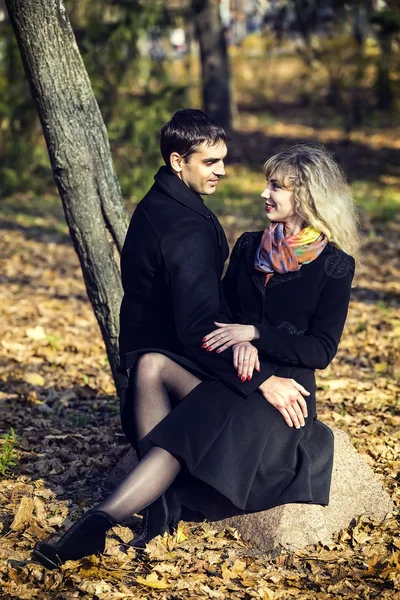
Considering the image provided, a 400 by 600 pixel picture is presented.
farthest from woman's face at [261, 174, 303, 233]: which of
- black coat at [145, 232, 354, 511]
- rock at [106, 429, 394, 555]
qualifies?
rock at [106, 429, 394, 555]

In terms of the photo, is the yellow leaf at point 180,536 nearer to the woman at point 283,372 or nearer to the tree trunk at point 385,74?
the woman at point 283,372

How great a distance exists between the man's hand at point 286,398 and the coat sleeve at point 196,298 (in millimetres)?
44

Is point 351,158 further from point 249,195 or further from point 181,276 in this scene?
point 181,276

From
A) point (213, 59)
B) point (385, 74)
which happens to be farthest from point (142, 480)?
point (213, 59)

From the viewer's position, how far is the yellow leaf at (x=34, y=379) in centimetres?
590

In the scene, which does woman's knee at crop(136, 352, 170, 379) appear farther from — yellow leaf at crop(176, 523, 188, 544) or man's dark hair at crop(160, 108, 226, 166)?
man's dark hair at crop(160, 108, 226, 166)

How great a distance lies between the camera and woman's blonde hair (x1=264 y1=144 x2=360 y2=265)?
3707 millimetres

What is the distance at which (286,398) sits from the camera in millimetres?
3631

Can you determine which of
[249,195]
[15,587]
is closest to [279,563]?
[15,587]

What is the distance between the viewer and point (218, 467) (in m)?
3.54

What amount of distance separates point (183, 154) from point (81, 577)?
1.91 meters

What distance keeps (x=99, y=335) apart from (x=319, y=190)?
380cm

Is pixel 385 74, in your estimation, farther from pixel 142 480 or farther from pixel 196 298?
pixel 142 480

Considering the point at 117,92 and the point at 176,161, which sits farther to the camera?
the point at 117,92
